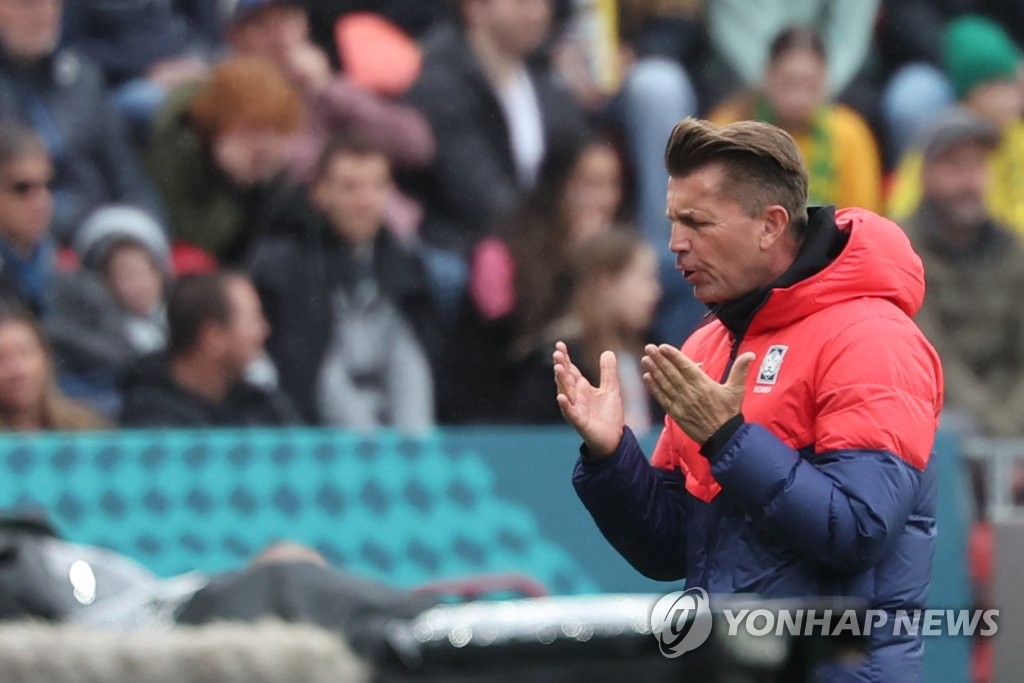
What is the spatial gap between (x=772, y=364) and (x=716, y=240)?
28 centimetres

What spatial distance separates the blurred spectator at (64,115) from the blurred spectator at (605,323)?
1.79 m

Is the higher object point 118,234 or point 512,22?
point 512,22

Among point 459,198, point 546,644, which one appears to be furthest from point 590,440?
point 459,198

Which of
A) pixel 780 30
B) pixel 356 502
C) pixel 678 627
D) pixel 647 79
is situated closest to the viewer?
pixel 678 627

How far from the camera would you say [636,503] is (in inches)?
158

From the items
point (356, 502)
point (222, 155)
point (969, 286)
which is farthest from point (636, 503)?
point (969, 286)

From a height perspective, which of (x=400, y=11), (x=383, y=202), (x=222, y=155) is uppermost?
(x=400, y=11)

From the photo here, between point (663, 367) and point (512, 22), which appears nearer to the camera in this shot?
point (663, 367)

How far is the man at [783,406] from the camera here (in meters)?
3.60

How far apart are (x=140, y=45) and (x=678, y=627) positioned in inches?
230

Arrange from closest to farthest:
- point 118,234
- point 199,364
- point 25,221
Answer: point 199,364 → point 25,221 → point 118,234

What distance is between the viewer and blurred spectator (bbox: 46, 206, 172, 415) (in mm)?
→ 7309

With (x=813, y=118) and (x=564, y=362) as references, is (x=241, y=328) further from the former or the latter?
(x=564, y=362)

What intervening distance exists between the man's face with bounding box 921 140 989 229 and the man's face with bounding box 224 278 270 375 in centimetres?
349
